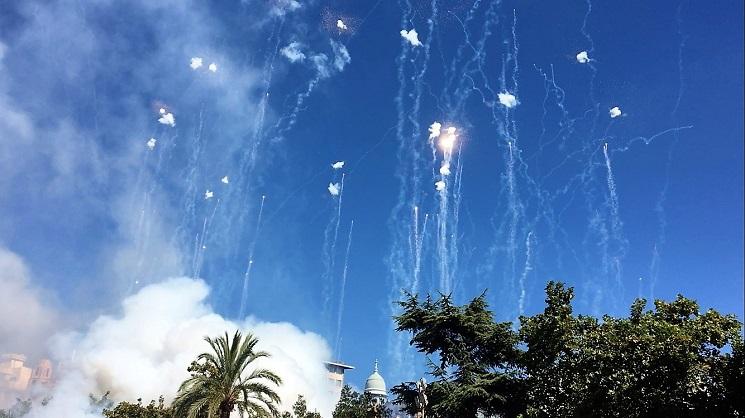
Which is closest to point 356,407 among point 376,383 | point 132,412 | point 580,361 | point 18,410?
point 132,412

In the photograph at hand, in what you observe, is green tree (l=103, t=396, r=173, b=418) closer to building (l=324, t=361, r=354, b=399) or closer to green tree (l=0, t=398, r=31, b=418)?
green tree (l=0, t=398, r=31, b=418)

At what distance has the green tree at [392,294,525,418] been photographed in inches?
1348

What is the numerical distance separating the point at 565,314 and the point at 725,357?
9.00m

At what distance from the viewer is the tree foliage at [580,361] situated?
22703mm

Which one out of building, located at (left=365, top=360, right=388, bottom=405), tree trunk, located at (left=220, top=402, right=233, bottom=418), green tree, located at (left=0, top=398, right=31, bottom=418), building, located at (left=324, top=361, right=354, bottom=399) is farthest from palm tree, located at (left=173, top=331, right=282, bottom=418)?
building, located at (left=324, top=361, right=354, bottom=399)

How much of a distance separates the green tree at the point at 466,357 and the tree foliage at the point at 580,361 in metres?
0.07

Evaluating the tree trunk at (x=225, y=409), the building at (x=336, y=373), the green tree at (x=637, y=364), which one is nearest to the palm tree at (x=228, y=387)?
the tree trunk at (x=225, y=409)

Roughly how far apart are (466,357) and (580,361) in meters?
10.9

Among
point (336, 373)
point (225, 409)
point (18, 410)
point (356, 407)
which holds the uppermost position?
point (336, 373)

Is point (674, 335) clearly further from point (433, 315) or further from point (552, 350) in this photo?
point (433, 315)

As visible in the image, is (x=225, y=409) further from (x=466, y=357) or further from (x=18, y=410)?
(x=18, y=410)

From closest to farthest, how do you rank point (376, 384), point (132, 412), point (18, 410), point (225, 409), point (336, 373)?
1. point (225, 409)
2. point (132, 412)
3. point (376, 384)
4. point (18, 410)
5. point (336, 373)

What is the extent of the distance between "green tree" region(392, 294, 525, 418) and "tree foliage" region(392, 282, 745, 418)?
0.22 ft

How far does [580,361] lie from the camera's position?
26.8m
